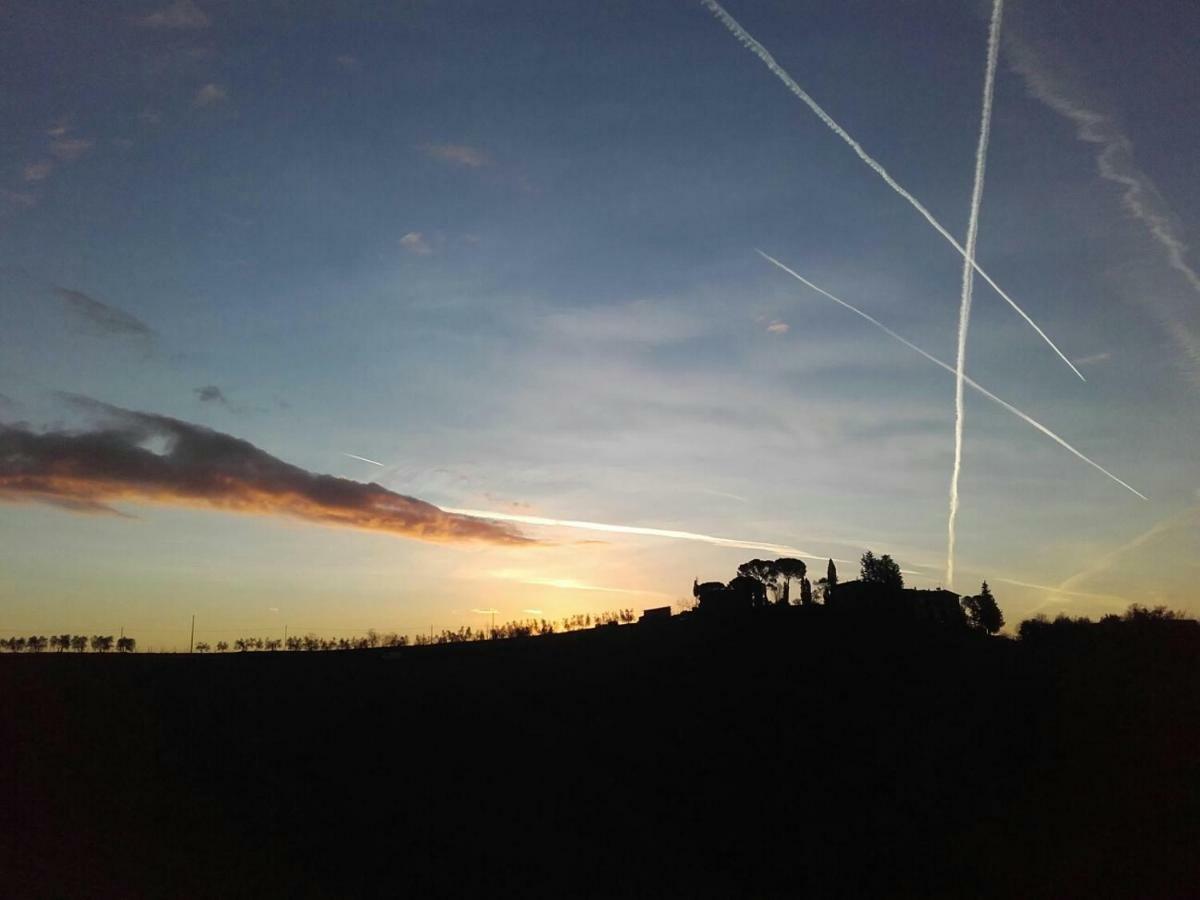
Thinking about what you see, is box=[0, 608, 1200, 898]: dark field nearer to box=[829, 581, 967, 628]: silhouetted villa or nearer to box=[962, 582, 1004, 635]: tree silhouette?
box=[829, 581, 967, 628]: silhouetted villa

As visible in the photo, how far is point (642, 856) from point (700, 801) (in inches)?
117

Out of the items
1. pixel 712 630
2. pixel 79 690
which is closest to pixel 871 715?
pixel 712 630

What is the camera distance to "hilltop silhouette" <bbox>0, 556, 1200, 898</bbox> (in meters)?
19.4

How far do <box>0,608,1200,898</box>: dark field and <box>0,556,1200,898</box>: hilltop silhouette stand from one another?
0.31 feet

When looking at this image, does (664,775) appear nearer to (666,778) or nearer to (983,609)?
(666,778)

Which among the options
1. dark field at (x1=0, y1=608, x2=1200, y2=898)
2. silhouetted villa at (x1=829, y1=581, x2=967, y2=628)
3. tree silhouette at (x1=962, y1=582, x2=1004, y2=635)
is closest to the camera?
dark field at (x1=0, y1=608, x2=1200, y2=898)

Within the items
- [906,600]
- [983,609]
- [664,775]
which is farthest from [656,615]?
[983,609]

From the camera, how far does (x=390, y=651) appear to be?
188 ft

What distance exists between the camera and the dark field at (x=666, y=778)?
19359mm

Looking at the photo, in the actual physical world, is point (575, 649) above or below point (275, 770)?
above

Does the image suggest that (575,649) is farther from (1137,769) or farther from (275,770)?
(1137,769)

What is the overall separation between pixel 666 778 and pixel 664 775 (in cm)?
19

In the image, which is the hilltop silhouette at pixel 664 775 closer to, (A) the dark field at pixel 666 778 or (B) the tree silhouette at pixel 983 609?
(A) the dark field at pixel 666 778

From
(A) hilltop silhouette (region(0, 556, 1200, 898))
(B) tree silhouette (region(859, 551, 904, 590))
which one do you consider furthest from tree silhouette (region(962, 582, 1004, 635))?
(A) hilltop silhouette (region(0, 556, 1200, 898))
